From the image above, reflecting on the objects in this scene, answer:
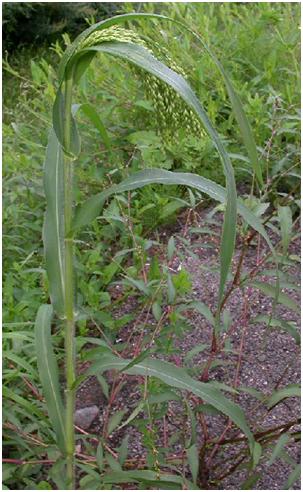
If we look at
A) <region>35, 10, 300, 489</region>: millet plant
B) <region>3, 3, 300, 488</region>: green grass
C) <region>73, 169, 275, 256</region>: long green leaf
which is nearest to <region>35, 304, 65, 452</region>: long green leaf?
<region>35, 10, 300, 489</region>: millet plant

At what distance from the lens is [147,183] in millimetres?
1188

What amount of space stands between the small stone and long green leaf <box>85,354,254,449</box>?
1.62ft

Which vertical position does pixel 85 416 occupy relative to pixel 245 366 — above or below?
below

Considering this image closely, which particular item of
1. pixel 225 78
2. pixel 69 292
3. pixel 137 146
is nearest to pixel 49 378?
pixel 69 292

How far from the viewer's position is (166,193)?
232 cm

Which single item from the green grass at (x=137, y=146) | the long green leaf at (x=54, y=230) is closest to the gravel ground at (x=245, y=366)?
the green grass at (x=137, y=146)

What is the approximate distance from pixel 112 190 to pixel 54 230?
0.46ft

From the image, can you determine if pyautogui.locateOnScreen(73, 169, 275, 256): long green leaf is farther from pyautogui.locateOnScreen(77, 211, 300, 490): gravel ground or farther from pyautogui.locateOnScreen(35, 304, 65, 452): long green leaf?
pyautogui.locateOnScreen(77, 211, 300, 490): gravel ground

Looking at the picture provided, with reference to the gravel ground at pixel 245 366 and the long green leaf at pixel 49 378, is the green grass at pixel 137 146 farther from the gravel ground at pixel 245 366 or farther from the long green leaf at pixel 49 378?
the long green leaf at pixel 49 378

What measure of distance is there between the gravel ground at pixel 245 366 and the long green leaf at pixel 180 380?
0.28 m

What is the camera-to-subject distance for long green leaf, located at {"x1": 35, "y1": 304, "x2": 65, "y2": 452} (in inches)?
50.3

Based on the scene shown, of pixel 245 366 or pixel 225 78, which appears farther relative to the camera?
pixel 245 366

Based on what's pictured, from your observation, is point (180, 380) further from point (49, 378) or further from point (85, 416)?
point (85, 416)

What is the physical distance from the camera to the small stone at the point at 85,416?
1.71m
